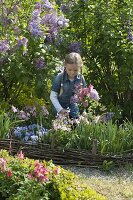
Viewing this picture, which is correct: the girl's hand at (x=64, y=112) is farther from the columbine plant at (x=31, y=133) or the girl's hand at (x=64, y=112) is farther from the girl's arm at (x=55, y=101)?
the columbine plant at (x=31, y=133)

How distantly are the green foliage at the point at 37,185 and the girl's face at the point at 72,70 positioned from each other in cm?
192

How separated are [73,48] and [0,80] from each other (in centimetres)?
98

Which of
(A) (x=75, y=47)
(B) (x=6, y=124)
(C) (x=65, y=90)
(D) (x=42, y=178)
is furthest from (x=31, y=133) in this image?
(D) (x=42, y=178)

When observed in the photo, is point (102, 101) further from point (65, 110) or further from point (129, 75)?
point (65, 110)

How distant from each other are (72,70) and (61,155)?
0.98m

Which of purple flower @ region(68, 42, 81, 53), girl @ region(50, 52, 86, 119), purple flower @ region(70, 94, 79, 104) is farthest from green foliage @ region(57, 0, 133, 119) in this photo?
purple flower @ region(70, 94, 79, 104)

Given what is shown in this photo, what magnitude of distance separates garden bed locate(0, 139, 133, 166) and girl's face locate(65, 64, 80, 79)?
900 millimetres

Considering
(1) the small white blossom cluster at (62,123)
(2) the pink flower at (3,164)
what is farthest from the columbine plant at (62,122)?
(2) the pink flower at (3,164)

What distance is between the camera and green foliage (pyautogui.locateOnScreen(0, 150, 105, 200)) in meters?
4.81

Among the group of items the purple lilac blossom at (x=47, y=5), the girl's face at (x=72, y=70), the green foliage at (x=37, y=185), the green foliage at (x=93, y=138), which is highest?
the purple lilac blossom at (x=47, y=5)

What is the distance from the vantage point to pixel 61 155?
21.3 feet

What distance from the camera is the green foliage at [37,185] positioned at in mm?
4812

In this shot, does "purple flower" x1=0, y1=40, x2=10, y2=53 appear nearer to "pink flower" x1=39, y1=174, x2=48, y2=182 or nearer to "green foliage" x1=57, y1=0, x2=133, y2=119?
"green foliage" x1=57, y1=0, x2=133, y2=119

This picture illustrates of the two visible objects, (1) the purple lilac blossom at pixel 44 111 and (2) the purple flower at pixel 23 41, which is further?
(1) the purple lilac blossom at pixel 44 111
